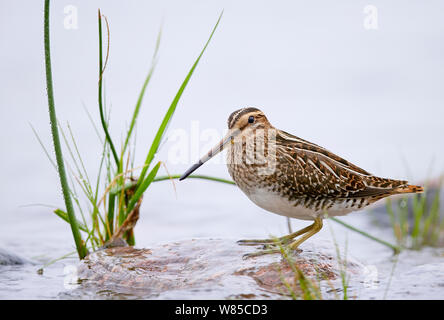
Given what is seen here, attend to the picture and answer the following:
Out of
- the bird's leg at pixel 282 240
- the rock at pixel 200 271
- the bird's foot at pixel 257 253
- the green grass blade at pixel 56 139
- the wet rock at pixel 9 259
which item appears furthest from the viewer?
the wet rock at pixel 9 259

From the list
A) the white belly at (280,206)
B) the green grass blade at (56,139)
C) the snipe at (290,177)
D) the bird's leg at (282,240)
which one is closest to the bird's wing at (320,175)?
the snipe at (290,177)

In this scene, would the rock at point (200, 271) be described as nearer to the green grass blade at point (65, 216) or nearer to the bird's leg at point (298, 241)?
the bird's leg at point (298, 241)

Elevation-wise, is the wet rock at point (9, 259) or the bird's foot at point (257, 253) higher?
the wet rock at point (9, 259)

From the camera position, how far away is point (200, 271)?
4.87 m

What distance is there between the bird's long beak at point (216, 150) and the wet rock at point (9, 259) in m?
1.96

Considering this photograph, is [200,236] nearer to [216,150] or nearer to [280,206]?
[216,150]

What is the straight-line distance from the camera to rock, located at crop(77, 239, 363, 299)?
4.42 m

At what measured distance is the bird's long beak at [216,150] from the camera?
5.27 metres

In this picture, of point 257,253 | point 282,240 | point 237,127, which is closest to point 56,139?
point 237,127

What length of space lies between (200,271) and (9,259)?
2149 millimetres

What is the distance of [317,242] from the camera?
19.0 feet

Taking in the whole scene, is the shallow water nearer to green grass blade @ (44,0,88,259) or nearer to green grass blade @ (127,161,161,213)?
green grass blade @ (44,0,88,259)
